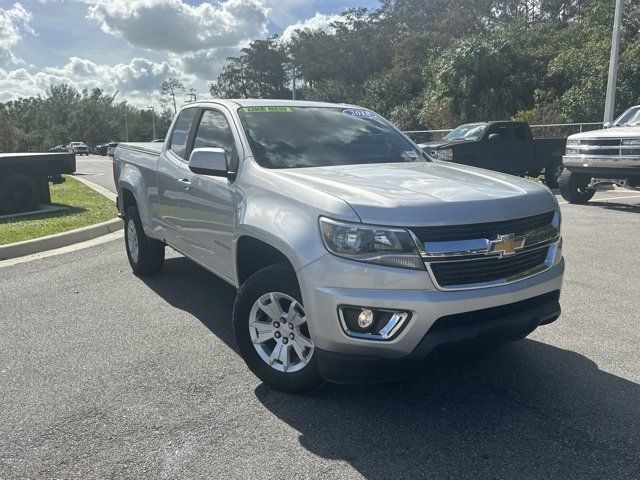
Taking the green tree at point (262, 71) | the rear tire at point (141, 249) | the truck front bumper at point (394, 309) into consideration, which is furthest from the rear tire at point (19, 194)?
the green tree at point (262, 71)

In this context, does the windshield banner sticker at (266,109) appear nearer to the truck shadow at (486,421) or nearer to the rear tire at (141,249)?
the truck shadow at (486,421)

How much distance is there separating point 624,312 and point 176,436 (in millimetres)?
3875

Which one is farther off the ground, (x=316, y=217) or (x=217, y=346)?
(x=316, y=217)

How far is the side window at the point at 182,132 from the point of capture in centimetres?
522

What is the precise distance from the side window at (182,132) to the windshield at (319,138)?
928 mm

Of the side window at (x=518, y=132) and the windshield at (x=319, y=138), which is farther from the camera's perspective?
the side window at (x=518, y=132)

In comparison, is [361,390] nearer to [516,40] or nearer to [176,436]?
[176,436]

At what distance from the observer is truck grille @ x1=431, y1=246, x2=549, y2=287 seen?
2.98 metres

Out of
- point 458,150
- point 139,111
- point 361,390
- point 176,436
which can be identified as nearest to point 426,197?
point 361,390

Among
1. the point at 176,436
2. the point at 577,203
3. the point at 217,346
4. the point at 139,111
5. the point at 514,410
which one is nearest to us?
the point at 176,436

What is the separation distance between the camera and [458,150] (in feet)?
44.9

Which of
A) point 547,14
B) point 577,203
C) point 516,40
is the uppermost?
point 547,14

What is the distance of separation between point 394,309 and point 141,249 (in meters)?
4.12

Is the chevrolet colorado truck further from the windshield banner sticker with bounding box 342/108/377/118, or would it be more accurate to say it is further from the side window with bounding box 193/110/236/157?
the side window with bounding box 193/110/236/157
